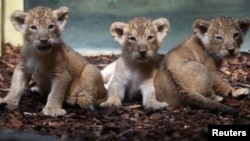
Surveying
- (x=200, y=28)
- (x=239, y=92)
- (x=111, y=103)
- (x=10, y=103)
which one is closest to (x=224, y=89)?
(x=239, y=92)

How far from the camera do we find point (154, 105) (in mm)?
7969

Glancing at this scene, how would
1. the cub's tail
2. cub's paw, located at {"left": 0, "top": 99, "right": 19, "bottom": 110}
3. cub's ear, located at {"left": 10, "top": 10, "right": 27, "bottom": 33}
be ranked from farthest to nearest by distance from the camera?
cub's ear, located at {"left": 10, "top": 10, "right": 27, "bottom": 33}
cub's paw, located at {"left": 0, "top": 99, "right": 19, "bottom": 110}
the cub's tail

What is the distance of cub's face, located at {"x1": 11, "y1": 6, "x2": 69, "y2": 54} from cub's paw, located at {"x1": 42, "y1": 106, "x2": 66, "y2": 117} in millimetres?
725

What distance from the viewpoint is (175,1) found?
427 inches

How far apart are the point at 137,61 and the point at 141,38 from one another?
345mm

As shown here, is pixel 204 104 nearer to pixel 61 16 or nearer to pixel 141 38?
pixel 141 38

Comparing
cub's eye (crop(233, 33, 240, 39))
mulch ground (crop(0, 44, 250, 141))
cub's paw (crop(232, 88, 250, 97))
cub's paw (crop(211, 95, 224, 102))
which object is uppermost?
cub's eye (crop(233, 33, 240, 39))

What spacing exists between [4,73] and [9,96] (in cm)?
204

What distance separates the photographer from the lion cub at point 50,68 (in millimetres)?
7621

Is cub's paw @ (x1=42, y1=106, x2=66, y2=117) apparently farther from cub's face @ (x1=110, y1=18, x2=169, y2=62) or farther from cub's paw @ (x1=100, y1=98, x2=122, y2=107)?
cub's face @ (x1=110, y1=18, x2=169, y2=62)

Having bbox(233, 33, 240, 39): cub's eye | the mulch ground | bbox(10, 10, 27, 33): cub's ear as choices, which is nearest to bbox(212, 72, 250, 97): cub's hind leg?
the mulch ground

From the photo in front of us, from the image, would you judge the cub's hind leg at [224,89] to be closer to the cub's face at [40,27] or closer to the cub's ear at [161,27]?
the cub's ear at [161,27]

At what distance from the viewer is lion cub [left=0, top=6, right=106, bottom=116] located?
762cm

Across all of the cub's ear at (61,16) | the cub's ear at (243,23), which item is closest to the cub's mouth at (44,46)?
the cub's ear at (61,16)
